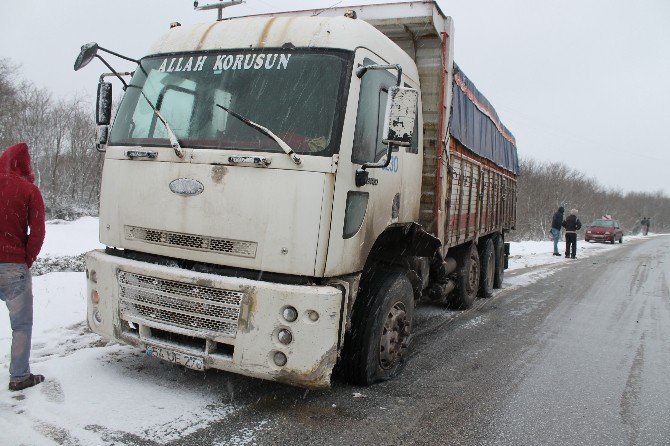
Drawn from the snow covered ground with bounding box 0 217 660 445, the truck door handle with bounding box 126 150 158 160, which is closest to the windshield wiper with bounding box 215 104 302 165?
the truck door handle with bounding box 126 150 158 160

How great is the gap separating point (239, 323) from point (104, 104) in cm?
245

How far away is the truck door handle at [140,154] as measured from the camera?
3789 mm

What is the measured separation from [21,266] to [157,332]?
106 cm

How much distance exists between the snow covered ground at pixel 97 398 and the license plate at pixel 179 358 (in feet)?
1.03

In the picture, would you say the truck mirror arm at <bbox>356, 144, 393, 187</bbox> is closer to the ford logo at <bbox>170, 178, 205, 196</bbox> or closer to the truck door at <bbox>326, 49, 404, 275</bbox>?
the truck door at <bbox>326, 49, 404, 275</bbox>

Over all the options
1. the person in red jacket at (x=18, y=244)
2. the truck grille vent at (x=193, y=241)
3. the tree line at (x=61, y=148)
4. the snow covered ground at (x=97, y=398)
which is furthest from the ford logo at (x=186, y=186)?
the tree line at (x=61, y=148)

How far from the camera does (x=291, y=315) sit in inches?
132

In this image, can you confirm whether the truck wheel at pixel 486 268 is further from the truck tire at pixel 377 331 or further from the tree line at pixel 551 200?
the tree line at pixel 551 200

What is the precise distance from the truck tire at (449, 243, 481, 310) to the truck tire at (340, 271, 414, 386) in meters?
3.13

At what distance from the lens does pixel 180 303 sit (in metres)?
3.56

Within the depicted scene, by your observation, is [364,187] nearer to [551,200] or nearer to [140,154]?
[140,154]

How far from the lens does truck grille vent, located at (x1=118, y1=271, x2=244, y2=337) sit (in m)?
3.44

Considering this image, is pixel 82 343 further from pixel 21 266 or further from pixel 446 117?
pixel 446 117

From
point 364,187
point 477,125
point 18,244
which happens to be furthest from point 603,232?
point 18,244
